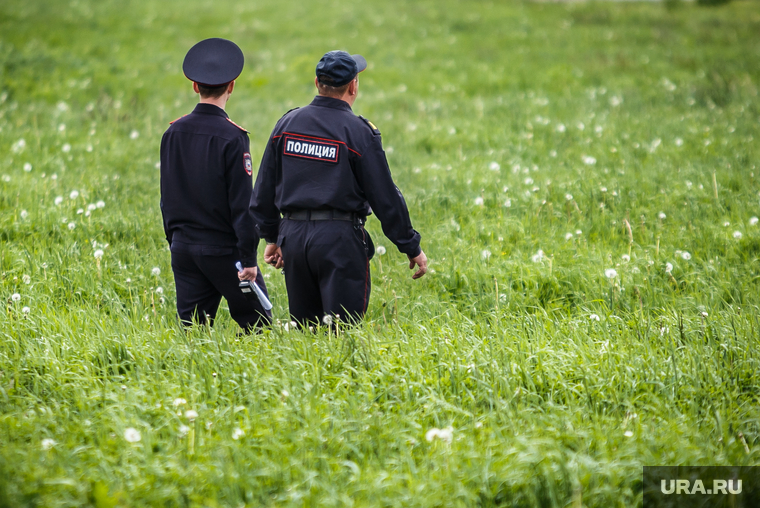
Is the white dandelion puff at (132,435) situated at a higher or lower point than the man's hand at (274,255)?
lower

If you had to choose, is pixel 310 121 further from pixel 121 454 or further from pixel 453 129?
pixel 453 129

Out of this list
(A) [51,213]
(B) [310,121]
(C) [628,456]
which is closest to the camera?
(C) [628,456]

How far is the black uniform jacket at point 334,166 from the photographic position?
3.66 meters

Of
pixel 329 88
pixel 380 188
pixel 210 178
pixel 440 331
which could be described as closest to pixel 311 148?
pixel 329 88

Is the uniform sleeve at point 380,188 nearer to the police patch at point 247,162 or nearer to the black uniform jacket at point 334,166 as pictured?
the black uniform jacket at point 334,166

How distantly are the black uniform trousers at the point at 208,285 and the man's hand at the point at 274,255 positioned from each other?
7.2 inches

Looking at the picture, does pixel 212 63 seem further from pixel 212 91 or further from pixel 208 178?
pixel 208 178

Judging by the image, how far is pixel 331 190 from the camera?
3645mm

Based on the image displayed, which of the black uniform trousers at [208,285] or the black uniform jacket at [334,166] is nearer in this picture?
the black uniform jacket at [334,166]

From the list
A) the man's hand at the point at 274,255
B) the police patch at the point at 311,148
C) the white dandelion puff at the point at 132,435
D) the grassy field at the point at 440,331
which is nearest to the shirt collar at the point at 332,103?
the police patch at the point at 311,148

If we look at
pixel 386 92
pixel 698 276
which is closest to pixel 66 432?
pixel 698 276

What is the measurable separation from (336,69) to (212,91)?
0.90 m

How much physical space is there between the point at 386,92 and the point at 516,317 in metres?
10.1

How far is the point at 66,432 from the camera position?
114 inches
